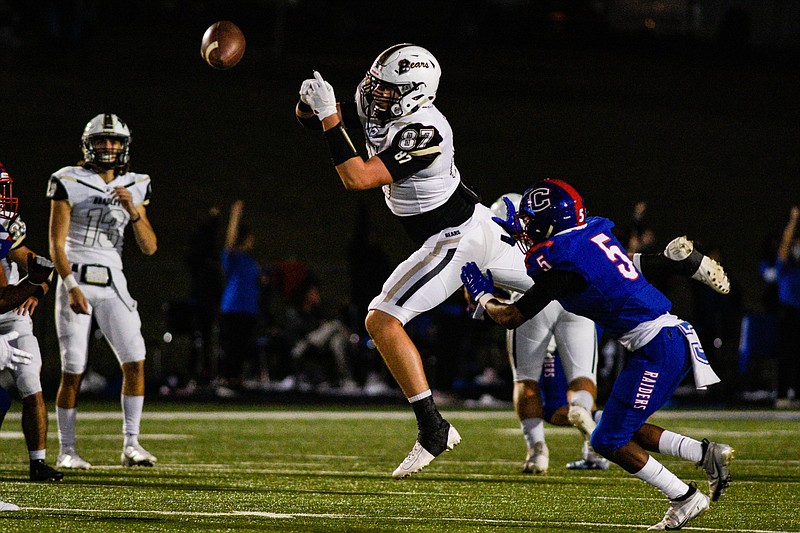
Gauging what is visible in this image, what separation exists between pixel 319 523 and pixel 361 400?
8.69 m

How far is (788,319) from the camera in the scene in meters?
13.0

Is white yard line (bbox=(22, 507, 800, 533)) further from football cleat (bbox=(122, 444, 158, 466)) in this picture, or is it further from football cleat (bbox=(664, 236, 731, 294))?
football cleat (bbox=(122, 444, 158, 466))

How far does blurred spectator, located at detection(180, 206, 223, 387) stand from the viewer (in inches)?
521

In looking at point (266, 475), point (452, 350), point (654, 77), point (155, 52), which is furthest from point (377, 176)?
point (654, 77)

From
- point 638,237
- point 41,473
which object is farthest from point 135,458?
point 638,237

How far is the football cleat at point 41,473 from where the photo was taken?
6.18 meters

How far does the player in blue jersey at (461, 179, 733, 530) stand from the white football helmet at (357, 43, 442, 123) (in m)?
0.90

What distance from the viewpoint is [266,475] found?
6.62 metres

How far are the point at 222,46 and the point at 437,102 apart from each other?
16.8 meters

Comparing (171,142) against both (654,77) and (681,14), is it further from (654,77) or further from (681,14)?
(681,14)

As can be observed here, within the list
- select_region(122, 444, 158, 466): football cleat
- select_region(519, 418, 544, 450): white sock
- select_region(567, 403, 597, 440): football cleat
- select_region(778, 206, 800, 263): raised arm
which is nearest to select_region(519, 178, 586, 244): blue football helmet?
select_region(567, 403, 597, 440): football cleat

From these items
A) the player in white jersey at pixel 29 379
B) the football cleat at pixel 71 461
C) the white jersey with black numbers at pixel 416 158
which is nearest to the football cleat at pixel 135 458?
the football cleat at pixel 71 461

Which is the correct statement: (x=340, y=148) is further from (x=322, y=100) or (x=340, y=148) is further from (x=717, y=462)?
(x=717, y=462)

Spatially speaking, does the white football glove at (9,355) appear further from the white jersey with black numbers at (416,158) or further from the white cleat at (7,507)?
the white jersey with black numbers at (416,158)
